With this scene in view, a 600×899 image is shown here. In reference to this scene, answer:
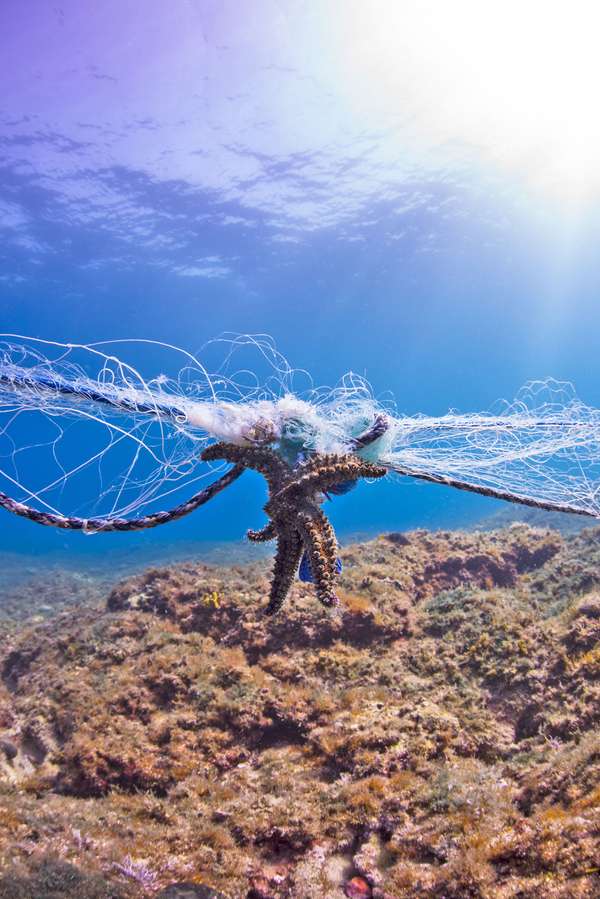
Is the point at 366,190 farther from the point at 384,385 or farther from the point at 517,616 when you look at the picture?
the point at 384,385

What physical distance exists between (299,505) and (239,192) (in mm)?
38137

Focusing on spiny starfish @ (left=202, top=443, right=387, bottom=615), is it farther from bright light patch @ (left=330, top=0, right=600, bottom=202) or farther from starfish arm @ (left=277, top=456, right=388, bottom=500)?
bright light patch @ (left=330, top=0, right=600, bottom=202)

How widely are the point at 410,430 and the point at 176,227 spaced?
41.0 meters

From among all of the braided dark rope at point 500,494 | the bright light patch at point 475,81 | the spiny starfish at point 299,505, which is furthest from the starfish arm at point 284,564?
the bright light patch at point 475,81

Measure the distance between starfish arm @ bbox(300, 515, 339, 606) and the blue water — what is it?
26.7m

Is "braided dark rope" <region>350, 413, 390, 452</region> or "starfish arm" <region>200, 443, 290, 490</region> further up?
"braided dark rope" <region>350, 413, 390, 452</region>

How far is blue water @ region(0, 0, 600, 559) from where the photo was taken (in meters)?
22.9

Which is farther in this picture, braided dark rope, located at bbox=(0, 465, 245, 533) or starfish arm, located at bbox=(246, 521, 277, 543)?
starfish arm, located at bbox=(246, 521, 277, 543)

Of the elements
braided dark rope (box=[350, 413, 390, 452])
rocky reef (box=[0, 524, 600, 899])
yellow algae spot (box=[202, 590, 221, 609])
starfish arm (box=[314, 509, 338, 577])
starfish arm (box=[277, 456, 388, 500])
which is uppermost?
braided dark rope (box=[350, 413, 390, 452])

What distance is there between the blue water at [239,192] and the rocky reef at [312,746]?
23.5 meters

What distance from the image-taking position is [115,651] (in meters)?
7.64

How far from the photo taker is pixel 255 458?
3320 mm

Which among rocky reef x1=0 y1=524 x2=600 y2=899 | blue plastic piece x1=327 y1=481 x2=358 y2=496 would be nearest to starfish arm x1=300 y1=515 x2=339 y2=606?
blue plastic piece x1=327 y1=481 x2=358 y2=496

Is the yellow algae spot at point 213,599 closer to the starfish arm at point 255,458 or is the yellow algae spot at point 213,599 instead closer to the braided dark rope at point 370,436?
the starfish arm at point 255,458
